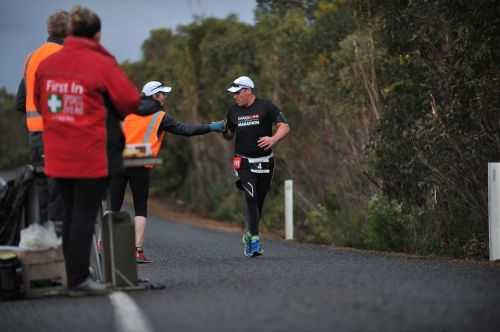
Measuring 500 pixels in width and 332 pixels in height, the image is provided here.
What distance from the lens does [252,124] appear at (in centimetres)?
1351

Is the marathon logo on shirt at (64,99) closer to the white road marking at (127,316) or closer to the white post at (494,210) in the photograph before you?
the white road marking at (127,316)

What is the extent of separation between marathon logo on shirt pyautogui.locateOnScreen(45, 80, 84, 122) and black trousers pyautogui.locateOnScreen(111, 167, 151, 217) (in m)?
3.81

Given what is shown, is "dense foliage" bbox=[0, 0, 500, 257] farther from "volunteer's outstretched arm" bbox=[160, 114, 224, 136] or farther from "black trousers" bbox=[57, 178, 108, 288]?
"black trousers" bbox=[57, 178, 108, 288]

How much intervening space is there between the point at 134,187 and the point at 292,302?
4.98 metres

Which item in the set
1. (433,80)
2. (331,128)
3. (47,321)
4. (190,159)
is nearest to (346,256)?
(433,80)

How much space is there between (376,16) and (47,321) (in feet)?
40.4

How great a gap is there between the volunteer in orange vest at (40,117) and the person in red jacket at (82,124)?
0.45 metres

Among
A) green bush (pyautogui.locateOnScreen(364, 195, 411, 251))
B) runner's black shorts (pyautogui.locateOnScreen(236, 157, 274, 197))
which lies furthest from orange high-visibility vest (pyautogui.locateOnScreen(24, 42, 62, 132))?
green bush (pyautogui.locateOnScreen(364, 195, 411, 251))

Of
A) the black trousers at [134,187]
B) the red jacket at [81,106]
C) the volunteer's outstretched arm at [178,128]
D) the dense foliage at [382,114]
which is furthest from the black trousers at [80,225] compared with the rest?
the dense foliage at [382,114]

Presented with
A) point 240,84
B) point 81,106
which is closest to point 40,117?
point 81,106

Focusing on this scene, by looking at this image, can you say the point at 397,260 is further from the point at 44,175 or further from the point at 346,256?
the point at 44,175

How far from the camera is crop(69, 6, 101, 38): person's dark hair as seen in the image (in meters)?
8.80

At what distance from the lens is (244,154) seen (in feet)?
44.6

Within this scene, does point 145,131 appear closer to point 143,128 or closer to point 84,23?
point 143,128
